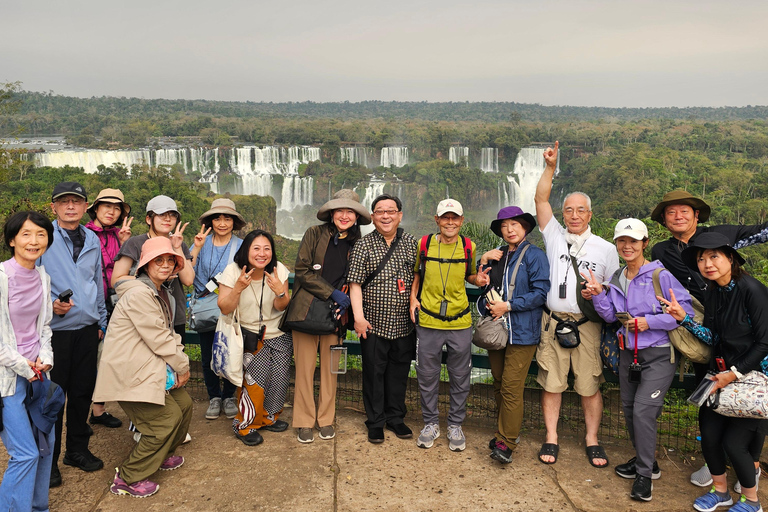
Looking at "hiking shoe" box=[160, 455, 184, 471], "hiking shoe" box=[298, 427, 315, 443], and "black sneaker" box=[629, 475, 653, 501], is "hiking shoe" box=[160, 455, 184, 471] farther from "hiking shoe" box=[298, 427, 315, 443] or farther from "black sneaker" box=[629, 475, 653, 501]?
"black sneaker" box=[629, 475, 653, 501]

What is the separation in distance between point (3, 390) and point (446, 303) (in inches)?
91.5

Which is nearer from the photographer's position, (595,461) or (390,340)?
(595,461)

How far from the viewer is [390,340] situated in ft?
12.6

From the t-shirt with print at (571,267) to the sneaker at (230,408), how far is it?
7.29ft

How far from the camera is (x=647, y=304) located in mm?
3275

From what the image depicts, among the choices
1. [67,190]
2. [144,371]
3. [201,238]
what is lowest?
[144,371]

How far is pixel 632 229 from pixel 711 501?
4.80 feet

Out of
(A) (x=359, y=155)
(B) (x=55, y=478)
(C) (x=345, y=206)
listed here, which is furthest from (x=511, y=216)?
(A) (x=359, y=155)

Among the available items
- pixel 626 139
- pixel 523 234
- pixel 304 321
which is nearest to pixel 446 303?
pixel 523 234

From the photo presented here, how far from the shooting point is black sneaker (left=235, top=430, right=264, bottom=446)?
145 inches

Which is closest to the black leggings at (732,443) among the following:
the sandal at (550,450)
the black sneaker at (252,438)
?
the sandal at (550,450)

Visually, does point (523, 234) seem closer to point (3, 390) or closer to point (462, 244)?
point (462, 244)

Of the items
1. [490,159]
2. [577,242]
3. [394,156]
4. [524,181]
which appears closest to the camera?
[577,242]

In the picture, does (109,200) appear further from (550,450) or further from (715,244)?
(715,244)
